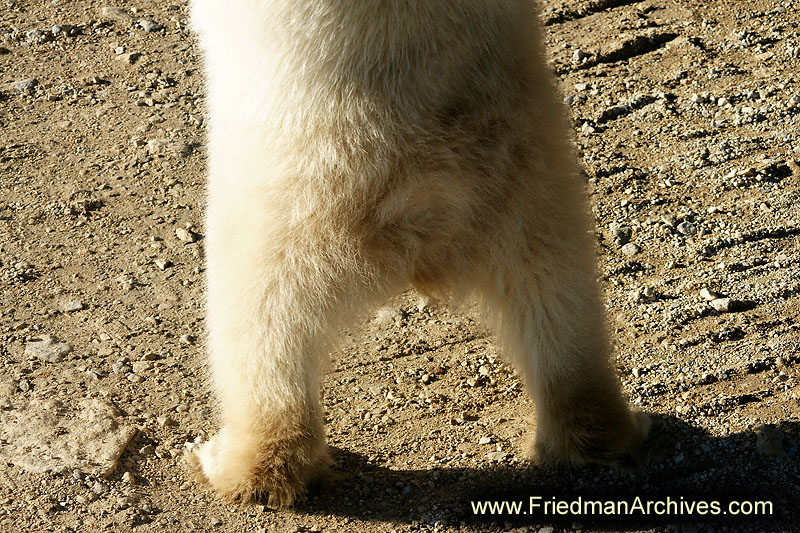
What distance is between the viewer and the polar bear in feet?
9.20

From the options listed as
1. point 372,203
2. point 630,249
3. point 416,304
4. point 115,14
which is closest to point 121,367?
point 416,304

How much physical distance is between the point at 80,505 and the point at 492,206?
1729mm

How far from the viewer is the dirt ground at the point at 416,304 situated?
3.50 metres

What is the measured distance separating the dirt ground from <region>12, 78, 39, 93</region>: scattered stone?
0.01m

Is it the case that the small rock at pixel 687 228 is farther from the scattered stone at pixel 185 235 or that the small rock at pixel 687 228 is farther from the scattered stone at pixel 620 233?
the scattered stone at pixel 185 235

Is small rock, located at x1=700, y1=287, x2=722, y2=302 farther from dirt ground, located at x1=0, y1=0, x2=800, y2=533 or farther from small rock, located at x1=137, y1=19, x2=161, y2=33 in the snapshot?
small rock, located at x1=137, y1=19, x2=161, y2=33

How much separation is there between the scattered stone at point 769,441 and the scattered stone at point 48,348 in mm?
2770

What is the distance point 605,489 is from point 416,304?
1.48 metres

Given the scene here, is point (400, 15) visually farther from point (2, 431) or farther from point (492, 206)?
point (2, 431)

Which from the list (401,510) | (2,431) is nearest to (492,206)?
(401,510)

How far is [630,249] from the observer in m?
4.77

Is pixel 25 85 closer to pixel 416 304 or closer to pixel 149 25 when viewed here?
pixel 149 25

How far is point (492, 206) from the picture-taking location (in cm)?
304

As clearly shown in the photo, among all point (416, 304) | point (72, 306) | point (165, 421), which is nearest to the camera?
point (165, 421)
